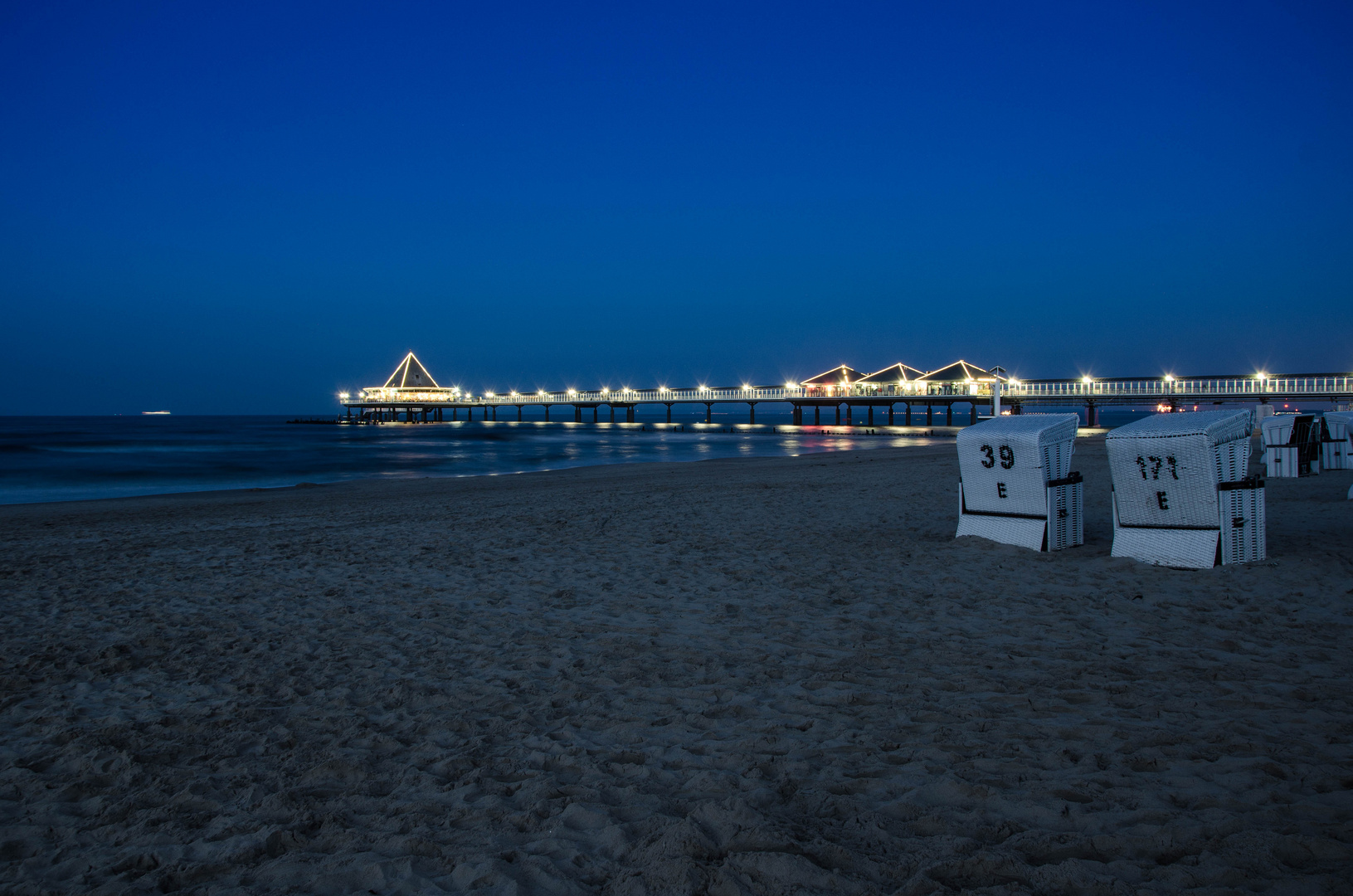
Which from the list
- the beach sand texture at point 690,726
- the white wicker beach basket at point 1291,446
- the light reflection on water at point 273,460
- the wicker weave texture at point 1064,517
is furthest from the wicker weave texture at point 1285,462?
the light reflection on water at point 273,460

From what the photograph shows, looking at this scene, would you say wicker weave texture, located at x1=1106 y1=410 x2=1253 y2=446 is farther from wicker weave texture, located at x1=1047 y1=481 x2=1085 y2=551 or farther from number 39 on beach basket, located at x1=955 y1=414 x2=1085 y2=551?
wicker weave texture, located at x1=1047 y1=481 x2=1085 y2=551

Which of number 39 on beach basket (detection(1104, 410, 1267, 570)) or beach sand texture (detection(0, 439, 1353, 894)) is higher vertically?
number 39 on beach basket (detection(1104, 410, 1267, 570))

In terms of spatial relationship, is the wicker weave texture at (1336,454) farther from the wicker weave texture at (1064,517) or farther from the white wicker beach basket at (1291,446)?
the wicker weave texture at (1064,517)

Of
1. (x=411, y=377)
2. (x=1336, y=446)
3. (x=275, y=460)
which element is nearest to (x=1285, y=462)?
(x=1336, y=446)

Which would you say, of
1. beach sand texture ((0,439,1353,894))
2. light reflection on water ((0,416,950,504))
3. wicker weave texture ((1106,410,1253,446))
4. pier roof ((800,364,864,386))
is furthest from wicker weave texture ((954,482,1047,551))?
pier roof ((800,364,864,386))

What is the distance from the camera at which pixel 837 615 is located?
4.94 m

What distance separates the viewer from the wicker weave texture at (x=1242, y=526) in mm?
5691

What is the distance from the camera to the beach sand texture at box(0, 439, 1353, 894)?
2.26 meters

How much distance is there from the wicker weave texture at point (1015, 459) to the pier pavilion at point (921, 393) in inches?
309

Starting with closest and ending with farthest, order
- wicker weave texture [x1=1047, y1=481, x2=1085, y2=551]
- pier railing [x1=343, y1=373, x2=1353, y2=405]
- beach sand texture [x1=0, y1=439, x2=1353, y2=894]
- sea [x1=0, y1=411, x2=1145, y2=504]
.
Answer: beach sand texture [x1=0, y1=439, x2=1353, y2=894], wicker weave texture [x1=1047, y1=481, x2=1085, y2=551], sea [x1=0, y1=411, x2=1145, y2=504], pier railing [x1=343, y1=373, x2=1353, y2=405]

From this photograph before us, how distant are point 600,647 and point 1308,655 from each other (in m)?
3.67

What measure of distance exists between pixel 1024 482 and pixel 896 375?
71302 mm

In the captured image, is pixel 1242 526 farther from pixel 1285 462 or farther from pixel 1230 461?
pixel 1285 462

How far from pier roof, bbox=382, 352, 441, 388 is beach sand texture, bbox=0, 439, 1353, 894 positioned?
116m
